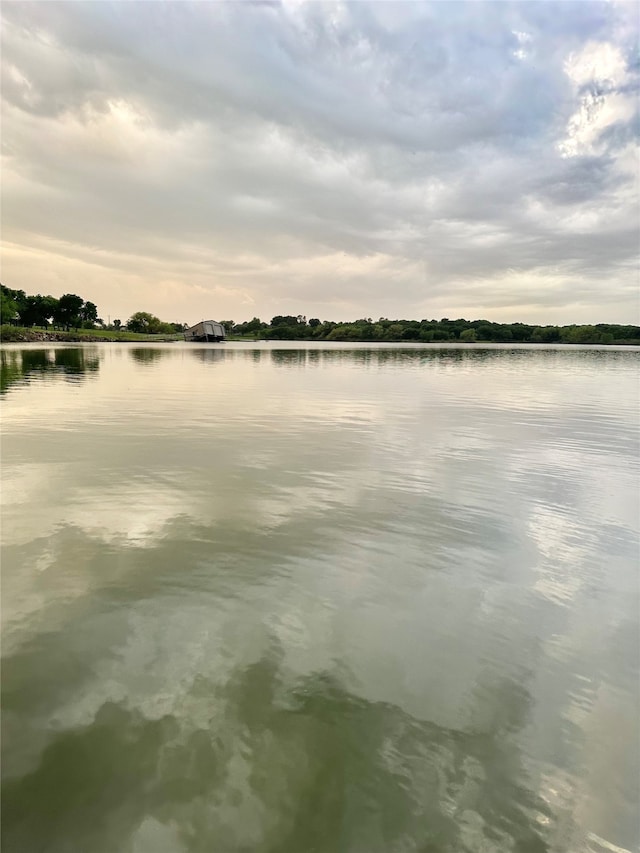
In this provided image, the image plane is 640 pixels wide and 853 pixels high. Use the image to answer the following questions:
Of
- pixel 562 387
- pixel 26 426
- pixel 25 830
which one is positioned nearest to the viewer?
pixel 25 830

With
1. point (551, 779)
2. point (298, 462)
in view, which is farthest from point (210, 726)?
point (298, 462)

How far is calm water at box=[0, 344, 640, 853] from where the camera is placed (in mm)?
4426

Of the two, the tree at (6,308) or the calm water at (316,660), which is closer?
the calm water at (316,660)

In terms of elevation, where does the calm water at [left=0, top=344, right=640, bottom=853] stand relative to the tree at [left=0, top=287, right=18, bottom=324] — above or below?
below

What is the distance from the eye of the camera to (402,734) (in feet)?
17.4

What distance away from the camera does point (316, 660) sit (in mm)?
6473

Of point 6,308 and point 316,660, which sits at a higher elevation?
point 6,308

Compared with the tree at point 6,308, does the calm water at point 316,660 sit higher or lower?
lower

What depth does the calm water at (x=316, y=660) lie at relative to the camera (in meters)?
4.43

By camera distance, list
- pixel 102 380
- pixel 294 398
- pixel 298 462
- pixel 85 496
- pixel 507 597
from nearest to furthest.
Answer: pixel 507 597
pixel 85 496
pixel 298 462
pixel 294 398
pixel 102 380

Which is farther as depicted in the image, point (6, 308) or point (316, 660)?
point (6, 308)

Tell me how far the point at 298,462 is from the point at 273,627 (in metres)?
9.81

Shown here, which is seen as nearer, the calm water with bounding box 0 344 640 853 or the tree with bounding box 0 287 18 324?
the calm water with bounding box 0 344 640 853

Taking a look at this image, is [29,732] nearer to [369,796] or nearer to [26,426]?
[369,796]
